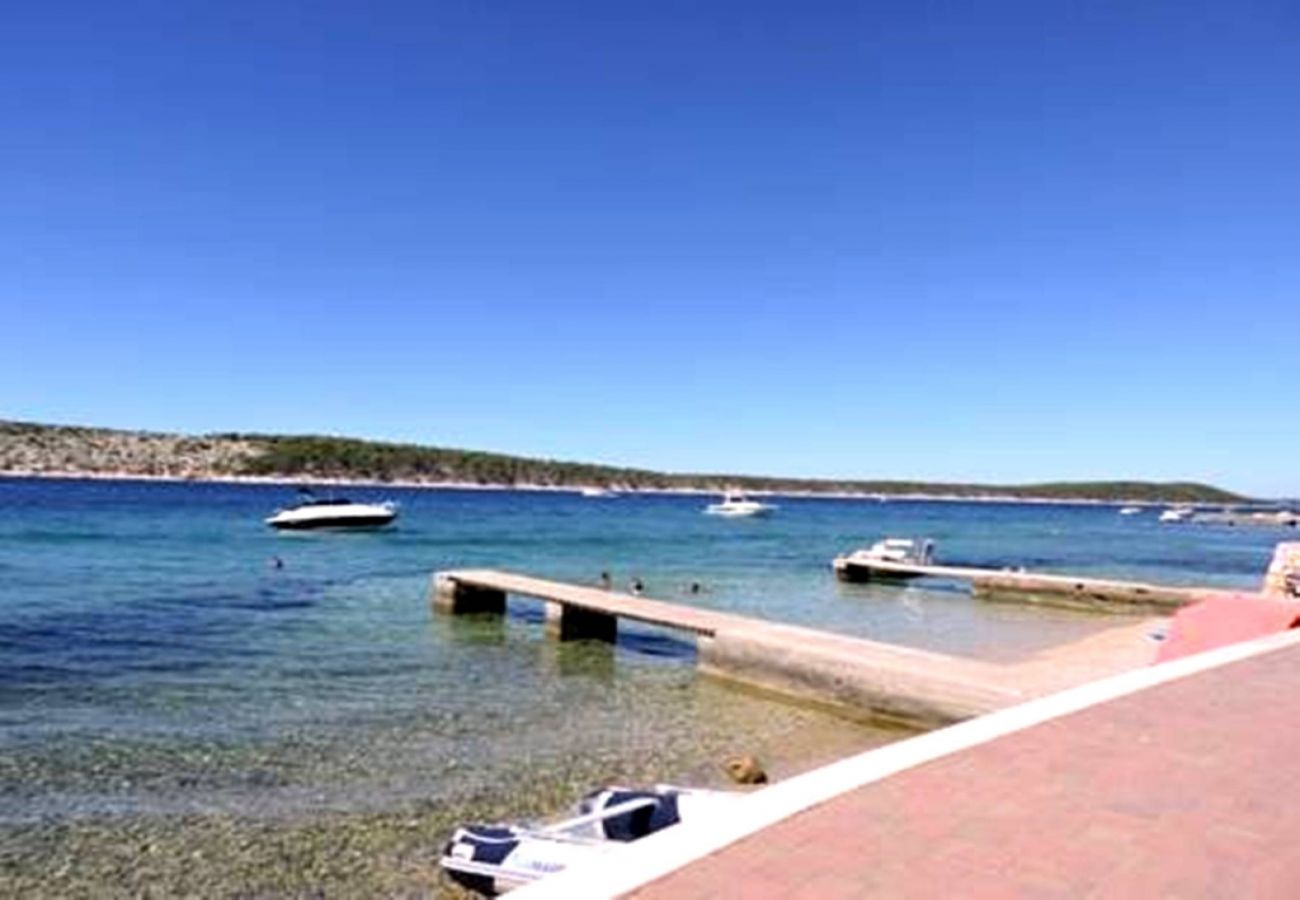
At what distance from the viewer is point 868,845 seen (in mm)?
5332

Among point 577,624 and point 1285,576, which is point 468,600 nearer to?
point 577,624

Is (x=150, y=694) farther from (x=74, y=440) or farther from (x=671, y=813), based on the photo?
(x=74, y=440)

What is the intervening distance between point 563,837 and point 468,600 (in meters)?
17.9

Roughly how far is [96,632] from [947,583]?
26803 millimetres

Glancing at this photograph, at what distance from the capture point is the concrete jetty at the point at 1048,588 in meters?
30.5

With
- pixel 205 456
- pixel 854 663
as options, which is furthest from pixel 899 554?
pixel 205 456

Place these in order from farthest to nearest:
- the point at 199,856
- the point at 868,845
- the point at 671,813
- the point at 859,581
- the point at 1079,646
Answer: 1. the point at 859,581
2. the point at 1079,646
3. the point at 199,856
4. the point at 671,813
5. the point at 868,845

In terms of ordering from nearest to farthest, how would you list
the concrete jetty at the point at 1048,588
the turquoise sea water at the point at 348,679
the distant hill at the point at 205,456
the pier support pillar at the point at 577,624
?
the turquoise sea water at the point at 348,679
the pier support pillar at the point at 577,624
the concrete jetty at the point at 1048,588
the distant hill at the point at 205,456

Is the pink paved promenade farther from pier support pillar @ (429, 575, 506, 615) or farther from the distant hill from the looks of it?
the distant hill

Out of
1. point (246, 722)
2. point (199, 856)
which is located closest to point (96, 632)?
point (246, 722)

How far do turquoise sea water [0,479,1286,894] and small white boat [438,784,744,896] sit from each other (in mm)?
2431

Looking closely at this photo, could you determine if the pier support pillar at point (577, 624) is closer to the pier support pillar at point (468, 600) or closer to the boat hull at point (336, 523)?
the pier support pillar at point (468, 600)

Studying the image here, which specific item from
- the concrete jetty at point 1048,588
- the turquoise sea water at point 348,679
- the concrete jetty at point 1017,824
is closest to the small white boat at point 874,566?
the concrete jetty at point 1048,588

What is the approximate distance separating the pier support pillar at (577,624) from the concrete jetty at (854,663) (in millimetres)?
19
